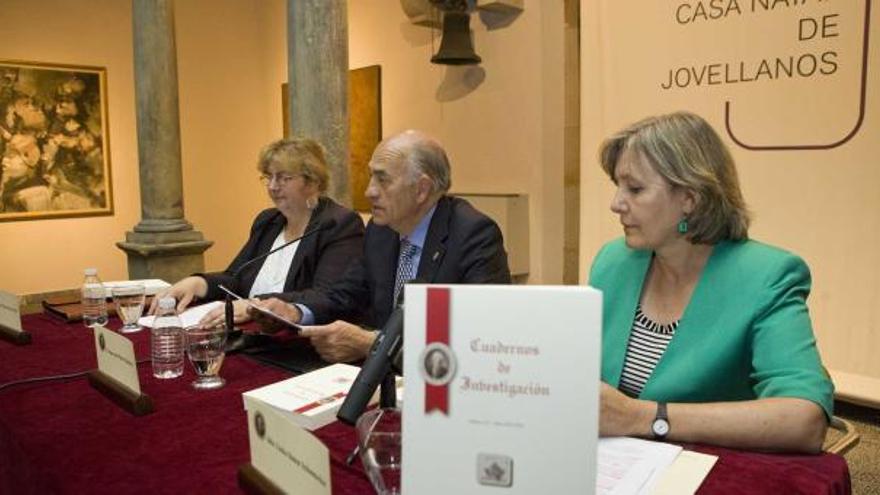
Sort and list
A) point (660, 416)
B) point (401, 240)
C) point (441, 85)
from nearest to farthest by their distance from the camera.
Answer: point (660, 416) → point (401, 240) → point (441, 85)

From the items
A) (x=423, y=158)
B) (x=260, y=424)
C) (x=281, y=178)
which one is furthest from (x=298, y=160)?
(x=260, y=424)

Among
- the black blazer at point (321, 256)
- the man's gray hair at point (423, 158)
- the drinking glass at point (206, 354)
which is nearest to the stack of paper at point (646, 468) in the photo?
the drinking glass at point (206, 354)

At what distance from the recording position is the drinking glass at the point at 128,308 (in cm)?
221

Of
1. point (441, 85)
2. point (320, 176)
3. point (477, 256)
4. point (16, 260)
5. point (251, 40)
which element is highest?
point (251, 40)

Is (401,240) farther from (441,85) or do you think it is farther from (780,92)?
(441,85)

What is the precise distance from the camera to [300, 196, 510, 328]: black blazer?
2.13m

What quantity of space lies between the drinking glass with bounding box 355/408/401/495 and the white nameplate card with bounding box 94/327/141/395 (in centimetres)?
62

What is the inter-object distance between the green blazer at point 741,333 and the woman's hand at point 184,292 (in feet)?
5.18

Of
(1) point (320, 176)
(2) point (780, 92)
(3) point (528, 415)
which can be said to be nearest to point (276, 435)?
(3) point (528, 415)

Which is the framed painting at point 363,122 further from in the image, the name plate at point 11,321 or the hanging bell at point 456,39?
the name plate at point 11,321

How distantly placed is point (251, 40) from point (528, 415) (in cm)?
719

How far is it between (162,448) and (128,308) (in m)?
1.07

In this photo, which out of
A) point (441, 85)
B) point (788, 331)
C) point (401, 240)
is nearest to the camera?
point (788, 331)

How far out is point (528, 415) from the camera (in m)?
0.80
